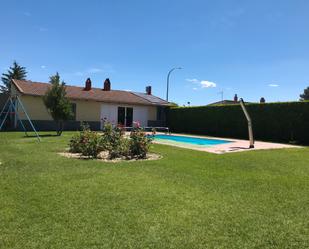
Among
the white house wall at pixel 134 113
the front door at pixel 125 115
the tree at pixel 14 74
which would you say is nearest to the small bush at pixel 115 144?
the white house wall at pixel 134 113

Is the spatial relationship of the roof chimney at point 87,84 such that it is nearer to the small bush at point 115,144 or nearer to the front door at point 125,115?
the front door at point 125,115

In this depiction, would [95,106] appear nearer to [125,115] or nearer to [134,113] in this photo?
[125,115]

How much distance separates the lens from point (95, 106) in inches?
1136

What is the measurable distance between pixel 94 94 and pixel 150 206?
81.1 ft

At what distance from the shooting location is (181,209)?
18.4ft

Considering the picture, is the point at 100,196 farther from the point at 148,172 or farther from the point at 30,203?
the point at 148,172

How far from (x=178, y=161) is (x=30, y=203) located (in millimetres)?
5991

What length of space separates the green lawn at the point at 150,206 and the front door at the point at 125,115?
20.9 metres

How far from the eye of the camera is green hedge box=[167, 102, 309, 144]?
20.0 metres

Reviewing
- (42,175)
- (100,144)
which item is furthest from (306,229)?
(100,144)

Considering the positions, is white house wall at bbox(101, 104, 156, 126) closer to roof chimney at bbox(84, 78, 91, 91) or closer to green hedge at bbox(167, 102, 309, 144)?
roof chimney at bbox(84, 78, 91, 91)

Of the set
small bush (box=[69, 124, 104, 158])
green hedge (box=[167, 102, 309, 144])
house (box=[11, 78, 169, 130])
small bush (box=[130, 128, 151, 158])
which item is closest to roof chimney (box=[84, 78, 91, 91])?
house (box=[11, 78, 169, 130])

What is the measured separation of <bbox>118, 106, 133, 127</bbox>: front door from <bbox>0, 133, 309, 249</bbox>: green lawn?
20.9 metres

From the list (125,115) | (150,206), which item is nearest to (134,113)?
(125,115)
